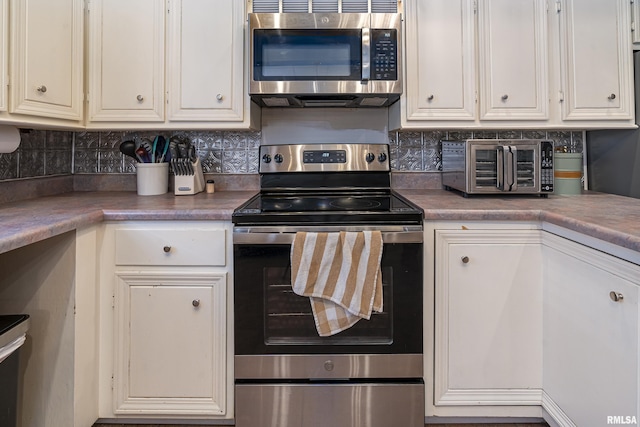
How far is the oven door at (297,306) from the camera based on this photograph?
4.94ft

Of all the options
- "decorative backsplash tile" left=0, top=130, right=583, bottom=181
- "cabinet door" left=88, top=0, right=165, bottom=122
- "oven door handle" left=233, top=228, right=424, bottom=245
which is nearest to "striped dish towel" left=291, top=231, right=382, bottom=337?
"oven door handle" left=233, top=228, right=424, bottom=245

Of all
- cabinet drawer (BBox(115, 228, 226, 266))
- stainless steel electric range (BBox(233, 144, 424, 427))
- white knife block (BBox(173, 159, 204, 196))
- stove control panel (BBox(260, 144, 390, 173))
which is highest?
stove control panel (BBox(260, 144, 390, 173))

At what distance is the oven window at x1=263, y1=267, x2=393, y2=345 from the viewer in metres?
1.52

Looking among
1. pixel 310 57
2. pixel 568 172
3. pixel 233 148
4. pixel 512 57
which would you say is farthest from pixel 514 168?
pixel 233 148

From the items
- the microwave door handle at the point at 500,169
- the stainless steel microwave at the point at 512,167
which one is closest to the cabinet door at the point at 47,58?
the stainless steel microwave at the point at 512,167

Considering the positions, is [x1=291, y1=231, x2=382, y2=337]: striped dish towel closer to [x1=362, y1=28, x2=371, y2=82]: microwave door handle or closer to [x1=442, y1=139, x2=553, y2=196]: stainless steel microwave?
[x1=442, y1=139, x2=553, y2=196]: stainless steel microwave

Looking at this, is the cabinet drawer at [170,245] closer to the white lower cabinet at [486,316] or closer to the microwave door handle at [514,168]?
the white lower cabinet at [486,316]

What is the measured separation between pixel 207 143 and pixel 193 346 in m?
1.14

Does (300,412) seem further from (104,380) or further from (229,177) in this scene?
(229,177)

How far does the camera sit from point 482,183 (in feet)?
6.05

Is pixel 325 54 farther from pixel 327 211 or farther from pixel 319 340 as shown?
pixel 319 340

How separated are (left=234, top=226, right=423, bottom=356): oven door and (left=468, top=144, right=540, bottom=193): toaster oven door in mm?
528

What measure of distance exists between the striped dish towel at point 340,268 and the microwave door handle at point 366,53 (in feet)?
2.60

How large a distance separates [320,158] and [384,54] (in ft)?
1.93
